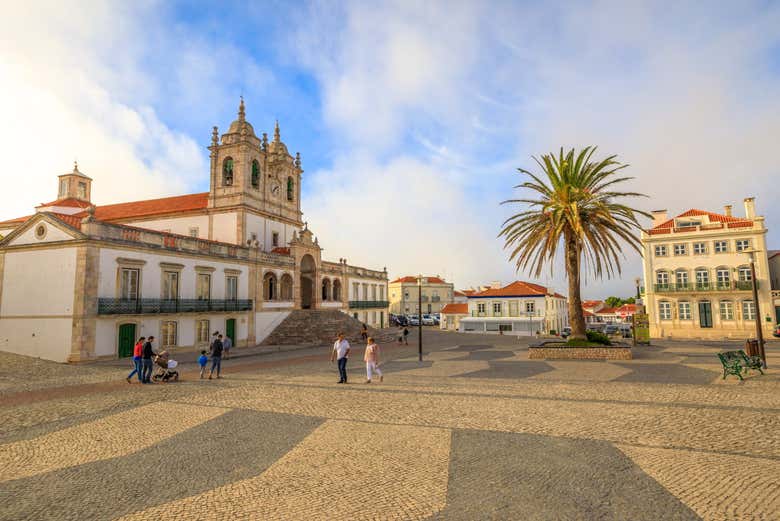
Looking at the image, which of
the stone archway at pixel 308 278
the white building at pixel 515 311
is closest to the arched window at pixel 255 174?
the stone archway at pixel 308 278

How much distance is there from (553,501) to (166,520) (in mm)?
4711

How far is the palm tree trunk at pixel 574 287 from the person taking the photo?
73.4 feet

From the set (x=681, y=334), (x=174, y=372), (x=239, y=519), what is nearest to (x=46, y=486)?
(x=239, y=519)

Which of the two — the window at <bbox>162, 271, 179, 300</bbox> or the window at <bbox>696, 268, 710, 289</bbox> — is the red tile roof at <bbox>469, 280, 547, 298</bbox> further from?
the window at <bbox>162, 271, 179, 300</bbox>

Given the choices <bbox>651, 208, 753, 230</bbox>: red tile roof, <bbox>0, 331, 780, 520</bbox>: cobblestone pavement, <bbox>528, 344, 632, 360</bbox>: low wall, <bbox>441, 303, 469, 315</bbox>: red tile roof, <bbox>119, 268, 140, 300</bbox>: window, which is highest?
<bbox>651, 208, 753, 230</bbox>: red tile roof

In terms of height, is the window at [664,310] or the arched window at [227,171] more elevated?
the arched window at [227,171]

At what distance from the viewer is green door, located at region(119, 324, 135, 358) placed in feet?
75.9

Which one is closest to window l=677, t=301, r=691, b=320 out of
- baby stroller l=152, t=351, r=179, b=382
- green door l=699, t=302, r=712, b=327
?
green door l=699, t=302, r=712, b=327

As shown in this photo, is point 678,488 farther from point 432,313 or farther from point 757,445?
point 432,313

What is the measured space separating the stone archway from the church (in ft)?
0.33

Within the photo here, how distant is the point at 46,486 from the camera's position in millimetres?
6285

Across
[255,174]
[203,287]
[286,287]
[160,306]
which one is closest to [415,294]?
[286,287]

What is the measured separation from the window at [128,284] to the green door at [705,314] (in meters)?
43.8

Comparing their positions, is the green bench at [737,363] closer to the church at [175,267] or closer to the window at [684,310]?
the church at [175,267]
